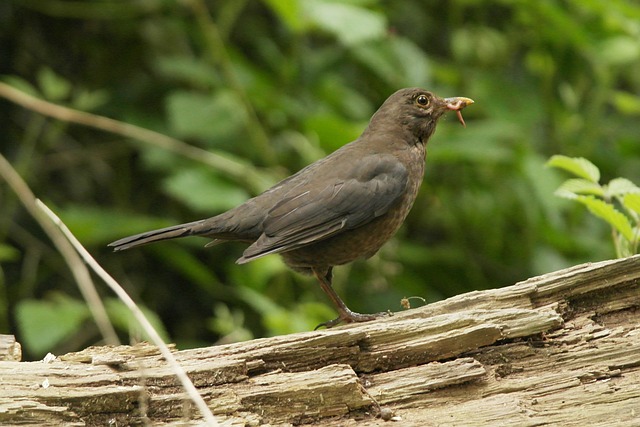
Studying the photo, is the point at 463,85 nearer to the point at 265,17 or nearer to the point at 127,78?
the point at 265,17

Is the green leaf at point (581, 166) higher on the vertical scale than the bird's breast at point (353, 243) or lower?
lower

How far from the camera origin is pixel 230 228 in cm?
443

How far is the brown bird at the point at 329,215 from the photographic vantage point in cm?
430

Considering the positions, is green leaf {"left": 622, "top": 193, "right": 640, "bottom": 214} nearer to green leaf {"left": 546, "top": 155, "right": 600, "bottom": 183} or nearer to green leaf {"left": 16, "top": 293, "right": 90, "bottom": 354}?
green leaf {"left": 546, "top": 155, "right": 600, "bottom": 183}

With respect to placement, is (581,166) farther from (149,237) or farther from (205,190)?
(205,190)

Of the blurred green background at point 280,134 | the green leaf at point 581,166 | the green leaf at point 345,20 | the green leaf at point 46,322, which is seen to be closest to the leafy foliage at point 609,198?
the green leaf at point 581,166

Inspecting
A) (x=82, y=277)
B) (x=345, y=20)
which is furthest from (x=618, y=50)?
(x=82, y=277)

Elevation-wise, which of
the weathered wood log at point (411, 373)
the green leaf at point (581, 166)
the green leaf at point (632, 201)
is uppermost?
the green leaf at point (581, 166)

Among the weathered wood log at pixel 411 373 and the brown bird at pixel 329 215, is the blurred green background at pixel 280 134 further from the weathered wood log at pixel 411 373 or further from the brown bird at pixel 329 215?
the weathered wood log at pixel 411 373

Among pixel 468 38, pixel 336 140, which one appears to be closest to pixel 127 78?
pixel 336 140

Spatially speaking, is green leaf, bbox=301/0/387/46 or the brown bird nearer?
the brown bird

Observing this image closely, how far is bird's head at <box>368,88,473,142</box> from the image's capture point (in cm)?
496

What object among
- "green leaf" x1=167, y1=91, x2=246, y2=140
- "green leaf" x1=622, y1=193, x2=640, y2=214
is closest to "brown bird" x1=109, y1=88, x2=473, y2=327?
"green leaf" x1=622, y1=193, x2=640, y2=214

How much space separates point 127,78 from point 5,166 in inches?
116
